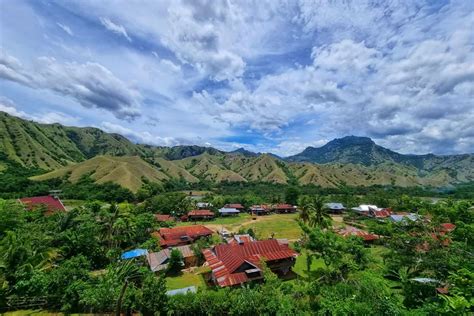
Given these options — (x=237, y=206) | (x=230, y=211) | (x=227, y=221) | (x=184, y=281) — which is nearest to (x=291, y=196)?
(x=237, y=206)

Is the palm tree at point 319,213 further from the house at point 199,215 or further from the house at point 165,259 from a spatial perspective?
the house at point 199,215

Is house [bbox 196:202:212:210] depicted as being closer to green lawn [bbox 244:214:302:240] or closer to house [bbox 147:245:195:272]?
green lawn [bbox 244:214:302:240]

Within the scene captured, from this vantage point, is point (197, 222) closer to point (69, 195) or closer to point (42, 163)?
point (69, 195)

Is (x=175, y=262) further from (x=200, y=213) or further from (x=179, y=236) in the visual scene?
(x=200, y=213)

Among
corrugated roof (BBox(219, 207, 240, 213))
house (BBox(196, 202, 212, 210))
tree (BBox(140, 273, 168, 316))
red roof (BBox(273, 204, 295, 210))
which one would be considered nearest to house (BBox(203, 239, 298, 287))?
tree (BBox(140, 273, 168, 316))

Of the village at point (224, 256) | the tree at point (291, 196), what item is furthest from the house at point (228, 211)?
the village at point (224, 256)

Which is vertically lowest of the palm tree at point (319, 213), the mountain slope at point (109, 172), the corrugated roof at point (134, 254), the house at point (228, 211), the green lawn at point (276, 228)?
the green lawn at point (276, 228)

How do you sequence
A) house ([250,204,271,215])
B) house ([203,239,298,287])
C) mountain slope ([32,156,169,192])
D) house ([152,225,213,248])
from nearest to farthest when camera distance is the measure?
house ([203,239,298,287]), house ([152,225,213,248]), house ([250,204,271,215]), mountain slope ([32,156,169,192])
